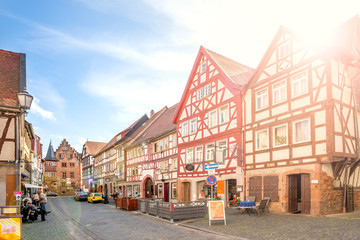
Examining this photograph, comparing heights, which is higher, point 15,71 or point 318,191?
point 15,71

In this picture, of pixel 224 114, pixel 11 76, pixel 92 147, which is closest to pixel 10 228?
pixel 224 114

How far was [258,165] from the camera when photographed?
2000cm

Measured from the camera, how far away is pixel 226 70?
24391 millimetres

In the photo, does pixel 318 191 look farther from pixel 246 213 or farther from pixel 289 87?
pixel 289 87

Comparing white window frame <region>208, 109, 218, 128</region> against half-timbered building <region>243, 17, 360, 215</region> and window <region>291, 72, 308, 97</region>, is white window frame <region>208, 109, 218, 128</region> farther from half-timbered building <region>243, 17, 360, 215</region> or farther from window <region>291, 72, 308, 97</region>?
window <region>291, 72, 308, 97</region>

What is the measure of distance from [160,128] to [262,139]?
18834mm

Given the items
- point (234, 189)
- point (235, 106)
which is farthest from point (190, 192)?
point (235, 106)

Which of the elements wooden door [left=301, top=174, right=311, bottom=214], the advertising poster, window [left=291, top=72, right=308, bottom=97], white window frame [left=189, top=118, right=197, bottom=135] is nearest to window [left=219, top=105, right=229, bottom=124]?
white window frame [left=189, top=118, right=197, bottom=135]

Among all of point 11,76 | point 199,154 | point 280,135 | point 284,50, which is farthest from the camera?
point 199,154

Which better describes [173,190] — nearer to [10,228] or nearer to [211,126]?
[211,126]

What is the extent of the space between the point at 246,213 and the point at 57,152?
250 ft

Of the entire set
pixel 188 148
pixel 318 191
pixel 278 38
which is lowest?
pixel 318 191

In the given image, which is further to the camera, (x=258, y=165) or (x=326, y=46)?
(x=258, y=165)

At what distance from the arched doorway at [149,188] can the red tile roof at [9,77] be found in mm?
18281
